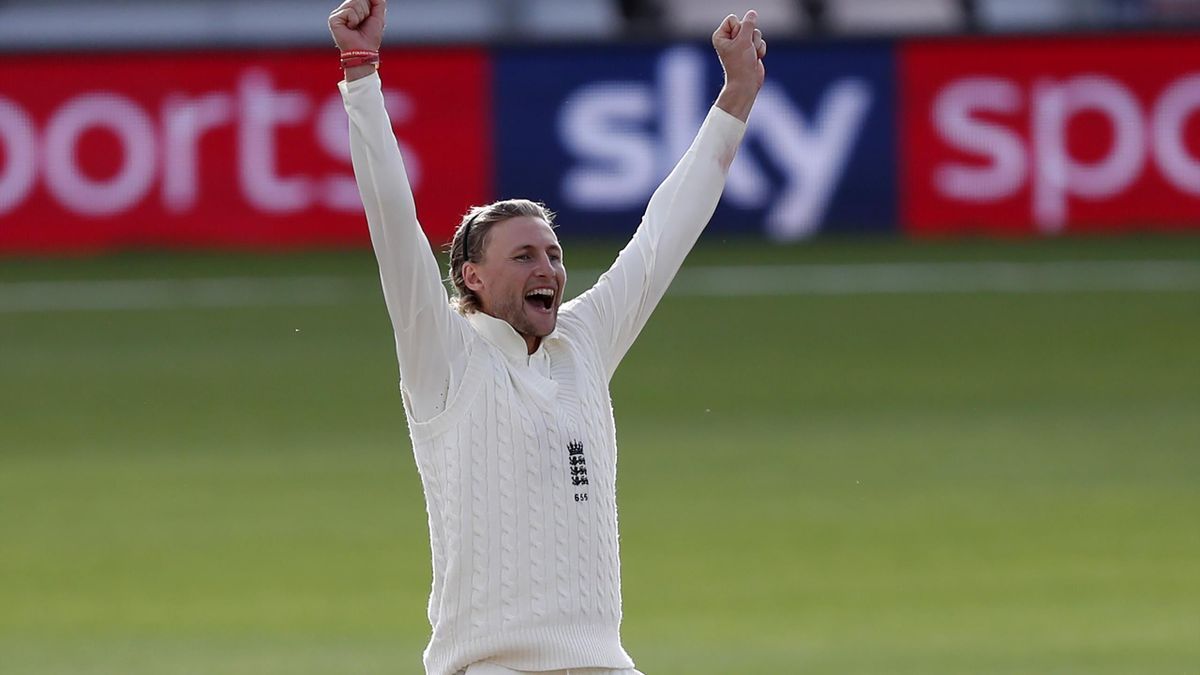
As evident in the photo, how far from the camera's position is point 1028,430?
13.9 metres

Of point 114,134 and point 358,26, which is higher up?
point 114,134

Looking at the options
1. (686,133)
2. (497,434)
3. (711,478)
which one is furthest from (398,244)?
(686,133)

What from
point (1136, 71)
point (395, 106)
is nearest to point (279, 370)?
point (395, 106)

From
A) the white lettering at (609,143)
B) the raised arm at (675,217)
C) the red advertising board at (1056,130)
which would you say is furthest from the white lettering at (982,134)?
the raised arm at (675,217)

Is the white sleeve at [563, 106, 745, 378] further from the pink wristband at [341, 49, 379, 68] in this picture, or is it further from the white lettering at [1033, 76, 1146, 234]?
the white lettering at [1033, 76, 1146, 234]

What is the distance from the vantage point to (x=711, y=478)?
42.5 feet

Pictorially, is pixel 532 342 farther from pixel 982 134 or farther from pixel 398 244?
pixel 982 134

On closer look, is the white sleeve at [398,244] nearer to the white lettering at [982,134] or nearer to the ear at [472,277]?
the ear at [472,277]

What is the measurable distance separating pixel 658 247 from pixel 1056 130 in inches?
510

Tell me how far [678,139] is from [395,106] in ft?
7.53

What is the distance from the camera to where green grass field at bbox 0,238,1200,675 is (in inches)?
396

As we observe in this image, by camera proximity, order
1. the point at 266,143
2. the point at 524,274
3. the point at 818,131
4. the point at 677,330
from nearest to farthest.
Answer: the point at 524,274, the point at 677,330, the point at 818,131, the point at 266,143

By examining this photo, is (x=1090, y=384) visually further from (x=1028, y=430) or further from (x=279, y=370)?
(x=279, y=370)

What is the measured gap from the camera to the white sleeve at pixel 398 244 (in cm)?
499
